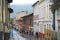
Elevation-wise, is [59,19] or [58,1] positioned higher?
[58,1]

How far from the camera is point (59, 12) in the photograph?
103ft

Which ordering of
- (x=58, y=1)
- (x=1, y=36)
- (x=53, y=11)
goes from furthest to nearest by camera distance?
(x=53, y=11) < (x=58, y=1) < (x=1, y=36)

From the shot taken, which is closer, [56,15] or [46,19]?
[56,15]

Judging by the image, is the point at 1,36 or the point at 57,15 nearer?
the point at 1,36

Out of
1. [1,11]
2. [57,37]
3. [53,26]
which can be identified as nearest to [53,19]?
[53,26]

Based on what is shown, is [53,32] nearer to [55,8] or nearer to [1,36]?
[55,8]

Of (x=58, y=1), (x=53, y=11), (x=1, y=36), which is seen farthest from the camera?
(x=53, y=11)

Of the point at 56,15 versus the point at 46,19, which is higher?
the point at 56,15

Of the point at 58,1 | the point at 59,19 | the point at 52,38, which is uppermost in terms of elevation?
the point at 58,1

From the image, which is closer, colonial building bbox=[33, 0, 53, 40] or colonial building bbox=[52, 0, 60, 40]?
colonial building bbox=[52, 0, 60, 40]

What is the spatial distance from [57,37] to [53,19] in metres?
3.34

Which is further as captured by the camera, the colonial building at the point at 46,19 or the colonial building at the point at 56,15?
the colonial building at the point at 46,19

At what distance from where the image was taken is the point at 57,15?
105ft

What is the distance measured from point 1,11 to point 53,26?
37.1ft
